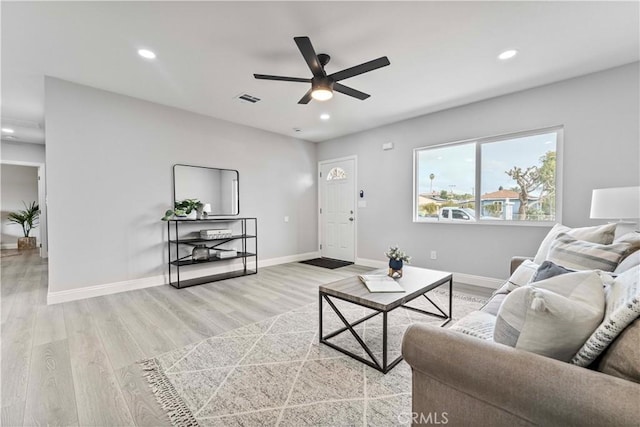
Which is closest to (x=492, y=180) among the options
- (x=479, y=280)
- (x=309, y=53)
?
(x=479, y=280)

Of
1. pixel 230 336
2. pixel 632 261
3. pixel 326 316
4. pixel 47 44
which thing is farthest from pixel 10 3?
pixel 632 261

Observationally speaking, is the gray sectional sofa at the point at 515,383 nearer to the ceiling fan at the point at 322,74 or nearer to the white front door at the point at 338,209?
the ceiling fan at the point at 322,74

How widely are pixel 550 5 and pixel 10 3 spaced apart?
3.99 m

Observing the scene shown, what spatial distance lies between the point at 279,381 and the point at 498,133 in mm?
3963

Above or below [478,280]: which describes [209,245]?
above

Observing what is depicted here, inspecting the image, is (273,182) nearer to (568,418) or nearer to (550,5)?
(550,5)

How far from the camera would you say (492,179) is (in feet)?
12.6

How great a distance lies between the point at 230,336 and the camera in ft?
7.84

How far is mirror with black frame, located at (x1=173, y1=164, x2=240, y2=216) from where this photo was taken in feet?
13.6

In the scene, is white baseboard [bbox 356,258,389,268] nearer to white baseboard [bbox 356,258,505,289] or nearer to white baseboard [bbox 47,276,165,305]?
white baseboard [bbox 356,258,505,289]

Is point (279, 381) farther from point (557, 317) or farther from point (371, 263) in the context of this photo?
point (371, 263)

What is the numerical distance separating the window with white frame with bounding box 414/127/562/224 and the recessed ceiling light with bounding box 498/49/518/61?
1235 millimetres

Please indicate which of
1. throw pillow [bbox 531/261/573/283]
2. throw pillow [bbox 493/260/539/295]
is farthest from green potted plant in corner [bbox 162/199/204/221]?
throw pillow [bbox 531/261/573/283]

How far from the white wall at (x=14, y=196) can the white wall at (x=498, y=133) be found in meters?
8.40
